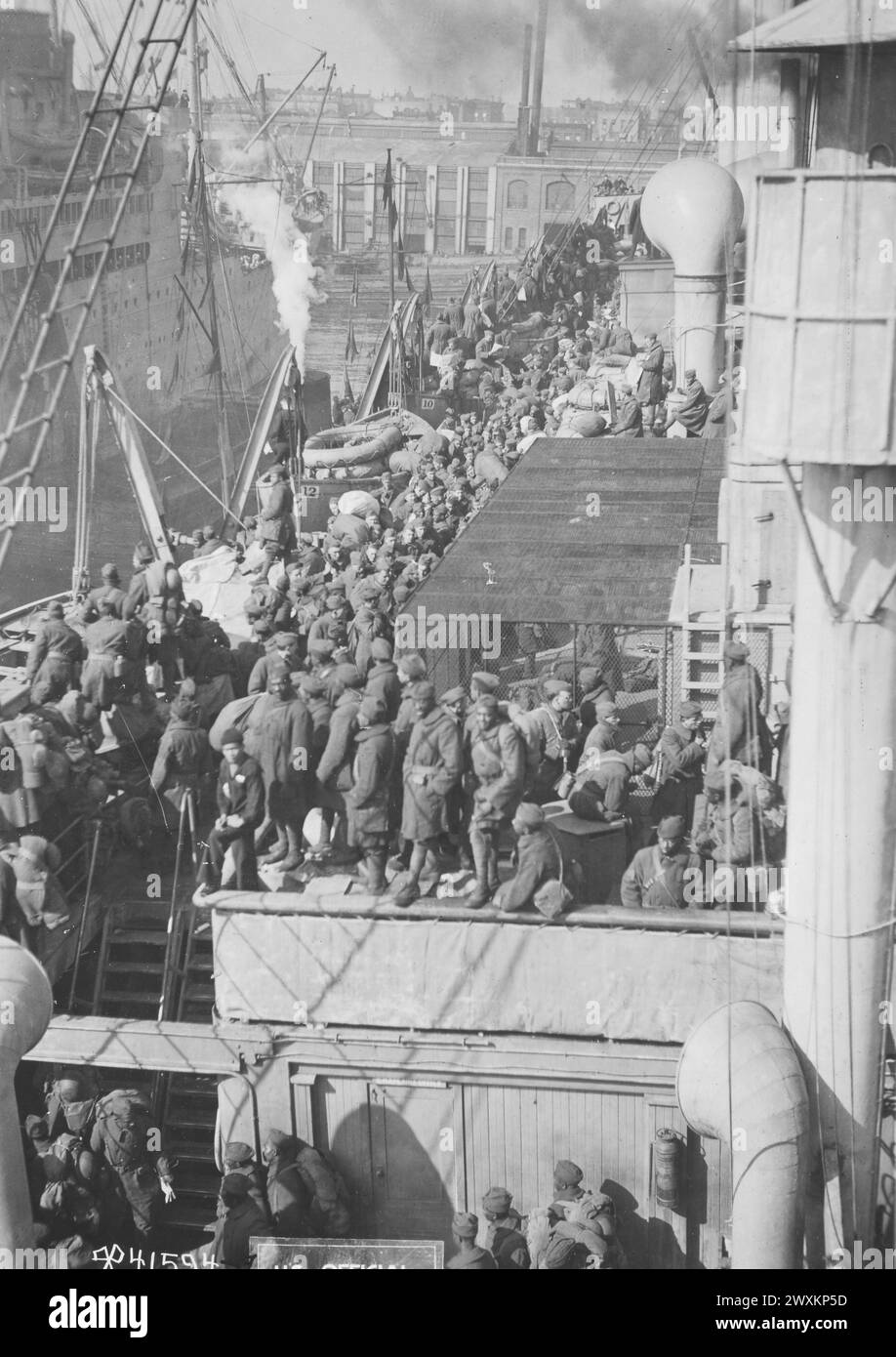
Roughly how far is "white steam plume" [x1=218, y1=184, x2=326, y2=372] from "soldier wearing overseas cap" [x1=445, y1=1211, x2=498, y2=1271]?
2299 inches

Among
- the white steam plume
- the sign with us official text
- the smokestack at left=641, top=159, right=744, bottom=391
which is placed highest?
the white steam plume

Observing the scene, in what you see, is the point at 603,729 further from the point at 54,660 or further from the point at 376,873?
the point at 54,660

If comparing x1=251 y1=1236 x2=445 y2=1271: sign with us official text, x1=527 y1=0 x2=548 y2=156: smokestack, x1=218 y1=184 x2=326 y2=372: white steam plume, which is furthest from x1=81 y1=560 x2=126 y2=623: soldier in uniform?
x1=218 y1=184 x2=326 y2=372: white steam plume

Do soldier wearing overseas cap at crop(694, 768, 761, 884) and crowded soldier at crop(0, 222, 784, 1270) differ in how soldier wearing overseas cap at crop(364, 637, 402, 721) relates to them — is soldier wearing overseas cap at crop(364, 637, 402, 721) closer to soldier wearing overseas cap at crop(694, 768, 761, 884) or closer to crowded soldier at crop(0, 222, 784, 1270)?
crowded soldier at crop(0, 222, 784, 1270)

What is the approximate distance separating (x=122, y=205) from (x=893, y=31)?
4.99 metres

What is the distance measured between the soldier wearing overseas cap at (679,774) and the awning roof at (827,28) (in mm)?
4576

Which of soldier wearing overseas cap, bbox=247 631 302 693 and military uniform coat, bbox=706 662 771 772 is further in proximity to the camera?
soldier wearing overseas cap, bbox=247 631 302 693

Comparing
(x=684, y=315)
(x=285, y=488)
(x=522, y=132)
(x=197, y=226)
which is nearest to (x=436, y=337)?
(x=684, y=315)

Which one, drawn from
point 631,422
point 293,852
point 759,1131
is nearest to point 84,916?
point 293,852

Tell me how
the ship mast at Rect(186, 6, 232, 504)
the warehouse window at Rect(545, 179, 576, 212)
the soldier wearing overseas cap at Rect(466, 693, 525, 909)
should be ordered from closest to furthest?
the soldier wearing overseas cap at Rect(466, 693, 525, 909)
the ship mast at Rect(186, 6, 232, 504)
the warehouse window at Rect(545, 179, 576, 212)

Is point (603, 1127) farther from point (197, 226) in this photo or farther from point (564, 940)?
point (197, 226)

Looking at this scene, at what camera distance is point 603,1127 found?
10188mm

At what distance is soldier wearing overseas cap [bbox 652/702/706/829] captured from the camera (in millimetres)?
10586

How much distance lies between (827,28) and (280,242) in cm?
6187
